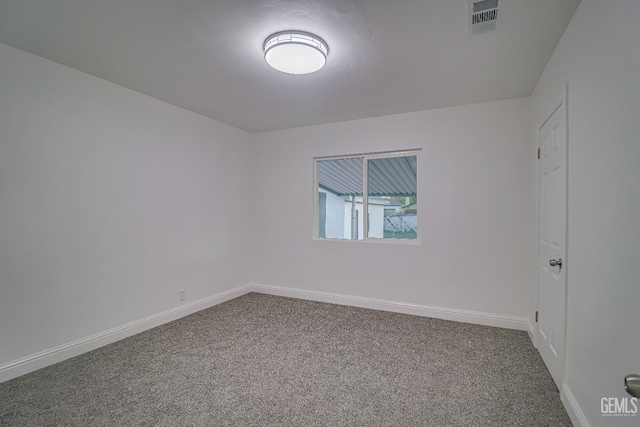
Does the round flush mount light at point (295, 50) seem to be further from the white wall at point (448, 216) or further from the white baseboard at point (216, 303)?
the white baseboard at point (216, 303)

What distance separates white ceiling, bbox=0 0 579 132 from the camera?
1800 mm

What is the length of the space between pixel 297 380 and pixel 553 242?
2.21 m

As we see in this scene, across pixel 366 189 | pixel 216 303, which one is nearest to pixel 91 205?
pixel 216 303

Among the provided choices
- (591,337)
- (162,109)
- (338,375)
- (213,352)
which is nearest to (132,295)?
(213,352)

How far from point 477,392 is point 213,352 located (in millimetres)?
2130

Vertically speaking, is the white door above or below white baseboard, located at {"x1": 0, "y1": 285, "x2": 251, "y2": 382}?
above

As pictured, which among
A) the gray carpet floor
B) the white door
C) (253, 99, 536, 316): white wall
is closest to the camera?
the gray carpet floor

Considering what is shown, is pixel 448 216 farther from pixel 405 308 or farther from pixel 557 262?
pixel 557 262

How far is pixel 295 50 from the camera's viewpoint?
6.76 ft

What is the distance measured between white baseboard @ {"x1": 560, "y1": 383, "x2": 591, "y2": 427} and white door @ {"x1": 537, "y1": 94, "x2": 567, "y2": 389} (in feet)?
0.35

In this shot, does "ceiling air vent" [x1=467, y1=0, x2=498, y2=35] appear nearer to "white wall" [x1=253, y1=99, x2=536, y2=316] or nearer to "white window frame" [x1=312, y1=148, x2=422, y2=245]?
"white wall" [x1=253, y1=99, x2=536, y2=316]

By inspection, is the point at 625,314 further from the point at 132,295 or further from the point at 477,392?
the point at 132,295

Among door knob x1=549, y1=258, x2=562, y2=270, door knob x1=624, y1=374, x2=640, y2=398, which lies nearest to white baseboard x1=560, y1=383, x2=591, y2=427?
door knob x1=549, y1=258, x2=562, y2=270

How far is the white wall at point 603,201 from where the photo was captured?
3.90 ft
